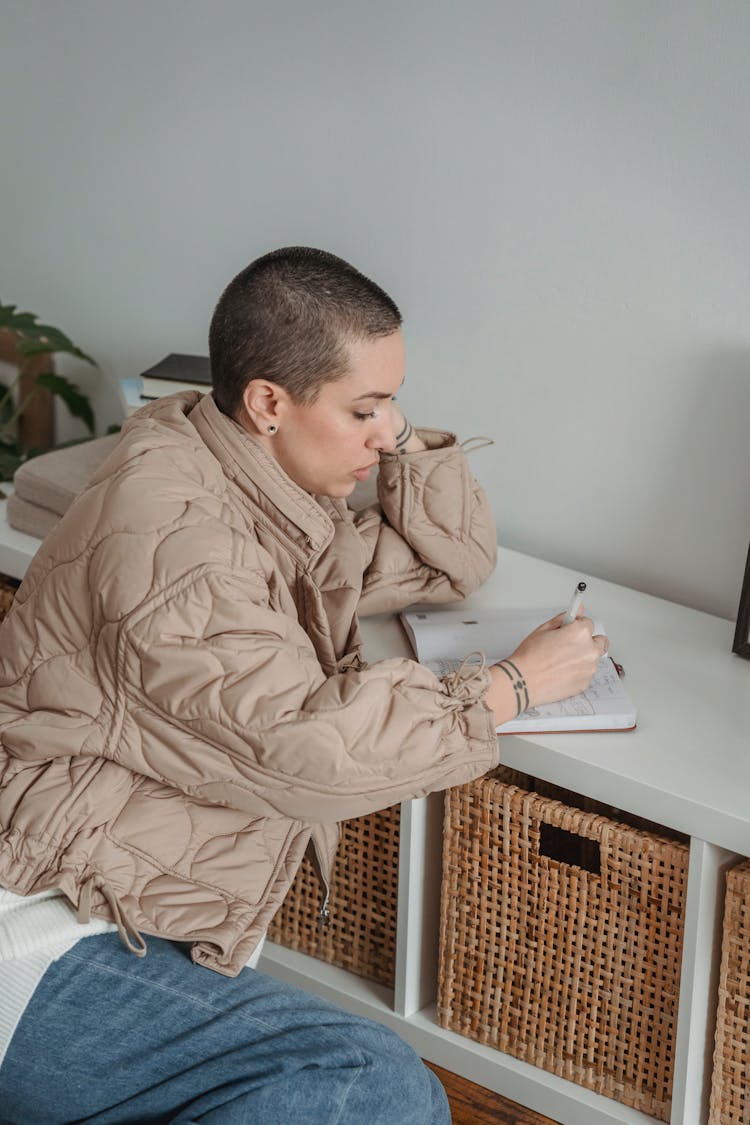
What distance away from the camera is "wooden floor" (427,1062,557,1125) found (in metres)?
1.61

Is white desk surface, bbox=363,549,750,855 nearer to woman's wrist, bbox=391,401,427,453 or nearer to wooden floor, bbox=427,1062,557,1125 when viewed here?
woman's wrist, bbox=391,401,427,453

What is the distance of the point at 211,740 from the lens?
122cm

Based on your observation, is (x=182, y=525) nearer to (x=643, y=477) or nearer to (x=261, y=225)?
(x=643, y=477)

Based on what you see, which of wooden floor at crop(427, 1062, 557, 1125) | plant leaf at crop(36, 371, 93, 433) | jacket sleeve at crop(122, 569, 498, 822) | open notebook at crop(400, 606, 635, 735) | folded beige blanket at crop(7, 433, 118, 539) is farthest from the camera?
plant leaf at crop(36, 371, 93, 433)

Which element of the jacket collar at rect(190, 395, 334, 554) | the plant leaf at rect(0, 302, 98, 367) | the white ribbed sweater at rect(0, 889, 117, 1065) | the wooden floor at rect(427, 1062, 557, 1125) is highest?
the jacket collar at rect(190, 395, 334, 554)

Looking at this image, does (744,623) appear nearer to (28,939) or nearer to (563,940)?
(563,940)

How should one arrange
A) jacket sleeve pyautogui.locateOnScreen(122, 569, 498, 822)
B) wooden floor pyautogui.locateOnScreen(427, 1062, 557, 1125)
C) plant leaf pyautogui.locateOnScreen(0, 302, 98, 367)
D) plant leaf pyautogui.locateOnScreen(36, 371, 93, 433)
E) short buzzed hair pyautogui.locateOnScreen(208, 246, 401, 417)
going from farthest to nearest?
plant leaf pyautogui.locateOnScreen(36, 371, 93, 433) < plant leaf pyautogui.locateOnScreen(0, 302, 98, 367) < wooden floor pyautogui.locateOnScreen(427, 1062, 557, 1125) < short buzzed hair pyautogui.locateOnScreen(208, 246, 401, 417) < jacket sleeve pyautogui.locateOnScreen(122, 569, 498, 822)

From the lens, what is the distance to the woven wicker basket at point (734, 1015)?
1.38 metres

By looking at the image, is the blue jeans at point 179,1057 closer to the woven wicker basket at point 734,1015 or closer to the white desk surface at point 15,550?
the woven wicker basket at point 734,1015

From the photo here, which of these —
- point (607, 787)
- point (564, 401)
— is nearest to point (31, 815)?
point (607, 787)

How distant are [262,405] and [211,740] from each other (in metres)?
0.34

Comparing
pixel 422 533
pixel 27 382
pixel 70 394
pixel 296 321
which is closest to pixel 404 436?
pixel 422 533

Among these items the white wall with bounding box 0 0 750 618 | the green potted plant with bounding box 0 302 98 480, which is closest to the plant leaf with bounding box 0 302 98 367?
the green potted plant with bounding box 0 302 98 480

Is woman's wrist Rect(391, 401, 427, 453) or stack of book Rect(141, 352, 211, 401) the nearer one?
woman's wrist Rect(391, 401, 427, 453)
